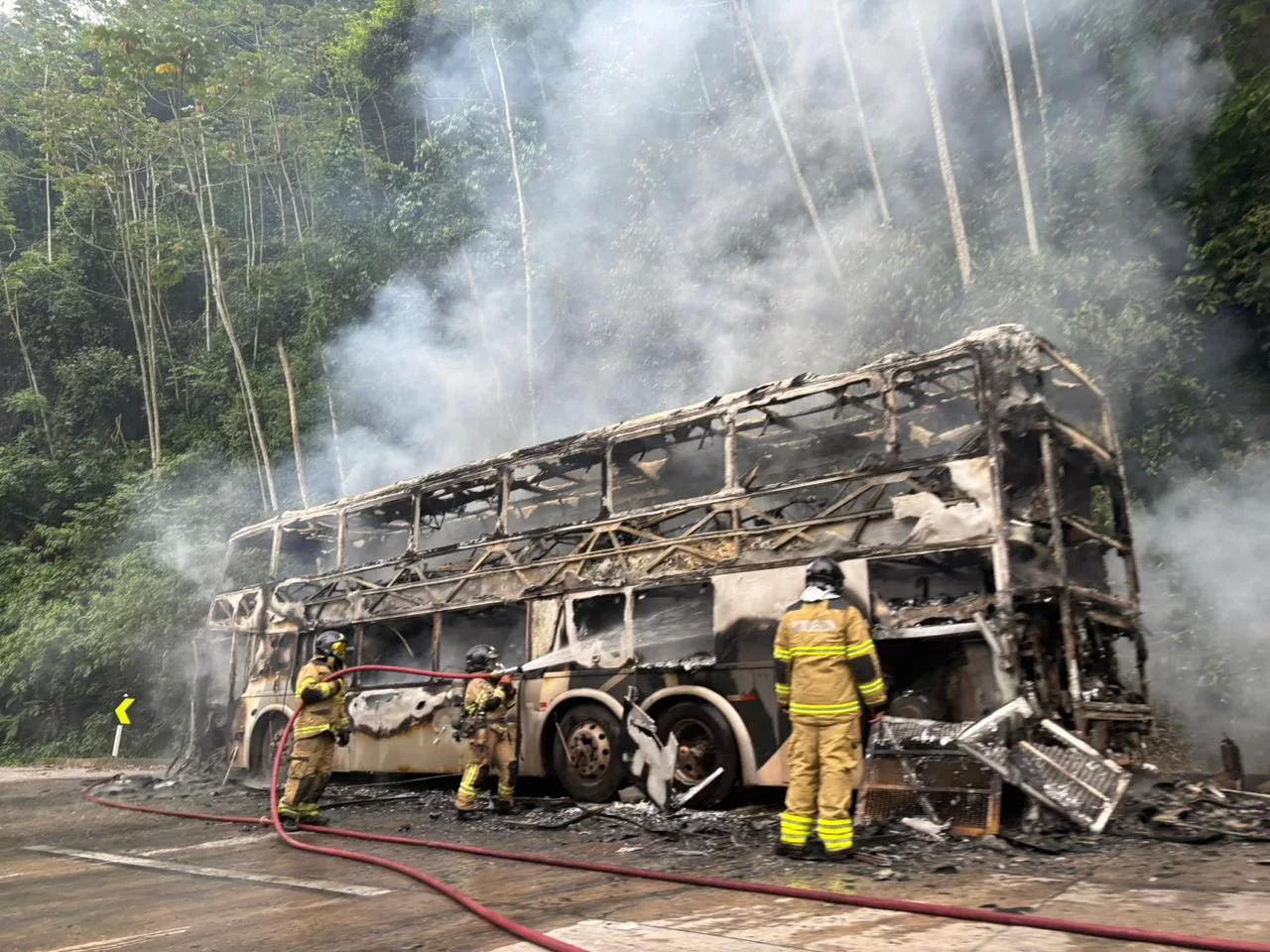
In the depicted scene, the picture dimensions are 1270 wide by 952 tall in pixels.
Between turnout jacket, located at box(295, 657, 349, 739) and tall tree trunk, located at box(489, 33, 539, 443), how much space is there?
40.6ft

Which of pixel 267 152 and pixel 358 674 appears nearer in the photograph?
pixel 358 674

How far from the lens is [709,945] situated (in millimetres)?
2914

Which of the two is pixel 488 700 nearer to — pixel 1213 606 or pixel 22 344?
pixel 1213 606

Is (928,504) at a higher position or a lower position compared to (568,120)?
lower

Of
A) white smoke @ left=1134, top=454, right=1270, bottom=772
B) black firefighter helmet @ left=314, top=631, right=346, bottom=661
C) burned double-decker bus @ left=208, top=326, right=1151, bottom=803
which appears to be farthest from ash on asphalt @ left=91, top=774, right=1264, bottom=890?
white smoke @ left=1134, top=454, right=1270, bottom=772

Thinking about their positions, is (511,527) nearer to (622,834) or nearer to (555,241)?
(622,834)

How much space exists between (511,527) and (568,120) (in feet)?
47.2

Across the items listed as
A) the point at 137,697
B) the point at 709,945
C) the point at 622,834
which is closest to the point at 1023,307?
the point at 622,834

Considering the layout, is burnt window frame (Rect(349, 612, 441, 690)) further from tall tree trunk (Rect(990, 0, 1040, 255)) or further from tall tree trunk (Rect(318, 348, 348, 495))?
tall tree trunk (Rect(318, 348, 348, 495))

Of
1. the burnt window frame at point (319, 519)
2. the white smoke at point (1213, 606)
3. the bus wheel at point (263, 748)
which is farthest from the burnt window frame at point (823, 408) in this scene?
the bus wheel at point (263, 748)

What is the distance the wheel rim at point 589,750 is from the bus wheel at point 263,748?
4532 millimetres

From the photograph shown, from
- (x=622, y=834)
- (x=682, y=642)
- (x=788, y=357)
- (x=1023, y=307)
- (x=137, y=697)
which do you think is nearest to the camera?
(x=622, y=834)

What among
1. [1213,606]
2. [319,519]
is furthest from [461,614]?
[1213,606]

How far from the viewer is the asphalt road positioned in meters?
3.03
